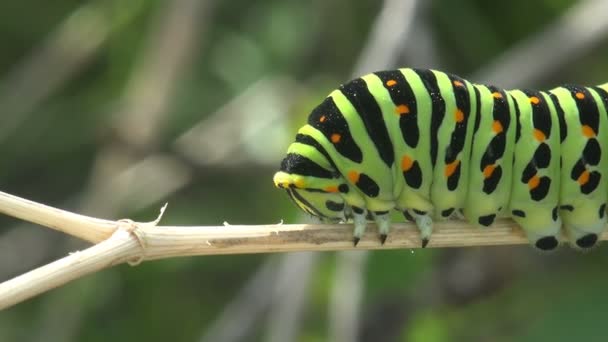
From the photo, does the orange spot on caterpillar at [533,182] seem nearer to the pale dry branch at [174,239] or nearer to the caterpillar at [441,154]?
the caterpillar at [441,154]

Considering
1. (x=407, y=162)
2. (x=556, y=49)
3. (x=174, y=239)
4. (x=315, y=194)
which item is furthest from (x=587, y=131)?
(x=556, y=49)

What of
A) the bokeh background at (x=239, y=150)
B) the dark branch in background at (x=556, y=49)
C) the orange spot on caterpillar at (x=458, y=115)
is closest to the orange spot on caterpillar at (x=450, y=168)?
the orange spot on caterpillar at (x=458, y=115)

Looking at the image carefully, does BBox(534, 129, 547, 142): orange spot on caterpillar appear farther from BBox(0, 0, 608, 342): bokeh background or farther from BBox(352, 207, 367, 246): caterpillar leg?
BBox(0, 0, 608, 342): bokeh background

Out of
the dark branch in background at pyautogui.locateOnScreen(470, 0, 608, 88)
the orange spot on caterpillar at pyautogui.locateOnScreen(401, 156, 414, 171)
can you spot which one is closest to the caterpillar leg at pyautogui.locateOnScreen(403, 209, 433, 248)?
the orange spot on caterpillar at pyautogui.locateOnScreen(401, 156, 414, 171)

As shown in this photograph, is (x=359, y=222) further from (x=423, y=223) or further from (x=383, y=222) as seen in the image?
(x=423, y=223)

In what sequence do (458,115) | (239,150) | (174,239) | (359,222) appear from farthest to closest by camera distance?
(239,150)
(458,115)
(359,222)
(174,239)
